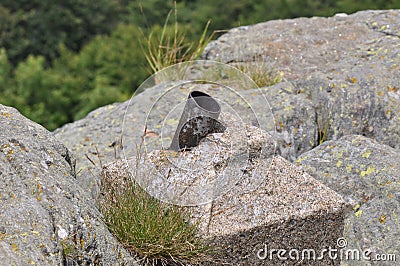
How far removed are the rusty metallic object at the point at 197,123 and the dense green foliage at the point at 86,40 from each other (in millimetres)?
12118

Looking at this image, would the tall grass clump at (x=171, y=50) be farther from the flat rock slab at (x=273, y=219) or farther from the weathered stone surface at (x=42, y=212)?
the weathered stone surface at (x=42, y=212)

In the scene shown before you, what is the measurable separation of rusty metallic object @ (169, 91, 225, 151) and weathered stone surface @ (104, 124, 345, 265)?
6cm

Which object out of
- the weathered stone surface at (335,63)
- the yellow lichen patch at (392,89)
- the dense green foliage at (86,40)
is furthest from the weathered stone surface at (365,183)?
the dense green foliage at (86,40)

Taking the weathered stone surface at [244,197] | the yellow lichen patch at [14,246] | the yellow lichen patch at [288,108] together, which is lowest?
the yellow lichen patch at [288,108]

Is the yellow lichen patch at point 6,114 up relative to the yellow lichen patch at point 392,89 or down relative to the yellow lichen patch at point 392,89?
up

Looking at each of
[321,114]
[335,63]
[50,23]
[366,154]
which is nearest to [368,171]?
[366,154]

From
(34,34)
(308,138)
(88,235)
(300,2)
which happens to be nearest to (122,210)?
(88,235)

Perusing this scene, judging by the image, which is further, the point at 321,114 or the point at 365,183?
the point at 321,114

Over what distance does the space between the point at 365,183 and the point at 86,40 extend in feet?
111

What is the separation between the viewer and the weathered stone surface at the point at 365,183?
12.5ft

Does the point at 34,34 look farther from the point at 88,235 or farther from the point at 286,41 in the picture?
the point at 88,235

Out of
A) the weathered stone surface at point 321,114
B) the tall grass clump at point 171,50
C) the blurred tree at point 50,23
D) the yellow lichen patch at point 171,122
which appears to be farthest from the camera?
the blurred tree at point 50,23

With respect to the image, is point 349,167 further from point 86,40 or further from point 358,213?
point 86,40

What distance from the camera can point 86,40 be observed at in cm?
3625
